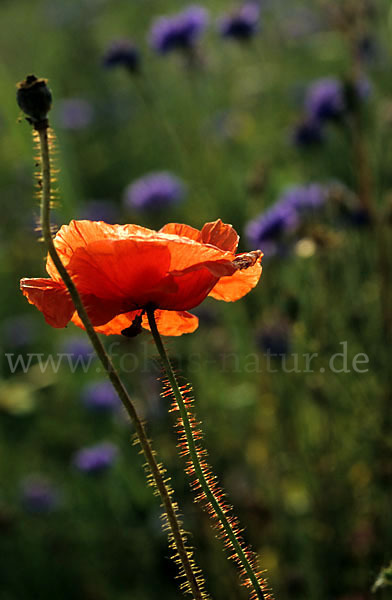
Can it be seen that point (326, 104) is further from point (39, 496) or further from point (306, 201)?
point (39, 496)

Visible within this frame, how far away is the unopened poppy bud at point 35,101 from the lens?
2.01 ft

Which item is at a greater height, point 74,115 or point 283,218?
point 283,218

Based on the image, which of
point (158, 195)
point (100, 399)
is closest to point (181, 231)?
point (100, 399)

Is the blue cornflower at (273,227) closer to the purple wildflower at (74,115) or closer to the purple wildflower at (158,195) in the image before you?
the purple wildflower at (158,195)

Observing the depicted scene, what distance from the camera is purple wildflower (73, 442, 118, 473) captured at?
2.23 meters

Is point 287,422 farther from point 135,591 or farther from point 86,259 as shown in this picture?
point 86,259

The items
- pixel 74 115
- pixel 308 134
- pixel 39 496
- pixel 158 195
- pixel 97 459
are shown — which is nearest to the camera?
pixel 97 459

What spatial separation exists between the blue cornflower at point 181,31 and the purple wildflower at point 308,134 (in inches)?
24.7

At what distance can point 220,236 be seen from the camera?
0.77 metres

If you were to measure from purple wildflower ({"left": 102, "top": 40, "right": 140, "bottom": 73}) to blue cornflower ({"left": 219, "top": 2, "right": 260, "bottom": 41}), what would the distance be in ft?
1.57

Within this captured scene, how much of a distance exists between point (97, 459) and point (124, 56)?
1.32 meters

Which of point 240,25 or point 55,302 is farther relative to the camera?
point 240,25

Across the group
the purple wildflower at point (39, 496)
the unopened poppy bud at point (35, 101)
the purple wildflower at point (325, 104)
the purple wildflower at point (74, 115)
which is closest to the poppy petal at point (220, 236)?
the unopened poppy bud at point (35, 101)

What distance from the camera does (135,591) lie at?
7.69 feet
